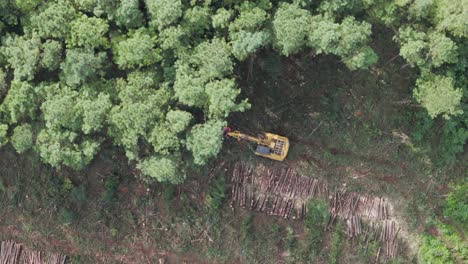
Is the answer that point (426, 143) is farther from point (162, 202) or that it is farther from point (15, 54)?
point (15, 54)

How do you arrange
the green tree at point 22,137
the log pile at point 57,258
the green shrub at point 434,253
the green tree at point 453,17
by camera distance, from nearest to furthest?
1. the green tree at point 453,17
2. the green tree at point 22,137
3. the green shrub at point 434,253
4. the log pile at point 57,258

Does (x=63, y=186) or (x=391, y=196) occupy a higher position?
(x=391, y=196)

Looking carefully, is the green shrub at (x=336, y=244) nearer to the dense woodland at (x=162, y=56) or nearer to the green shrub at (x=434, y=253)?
the green shrub at (x=434, y=253)

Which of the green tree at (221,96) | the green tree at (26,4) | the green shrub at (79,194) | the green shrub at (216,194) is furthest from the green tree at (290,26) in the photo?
the green shrub at (79,194)

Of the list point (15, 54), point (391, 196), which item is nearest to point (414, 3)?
point (391, 196)

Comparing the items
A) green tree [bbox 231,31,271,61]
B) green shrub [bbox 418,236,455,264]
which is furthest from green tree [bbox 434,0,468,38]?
green shrub [bbox 418,236,455,264]

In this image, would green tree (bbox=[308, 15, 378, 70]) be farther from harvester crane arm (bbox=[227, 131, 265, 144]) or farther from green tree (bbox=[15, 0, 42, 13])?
green tree (bbox=[15, 0, 42, 13])
